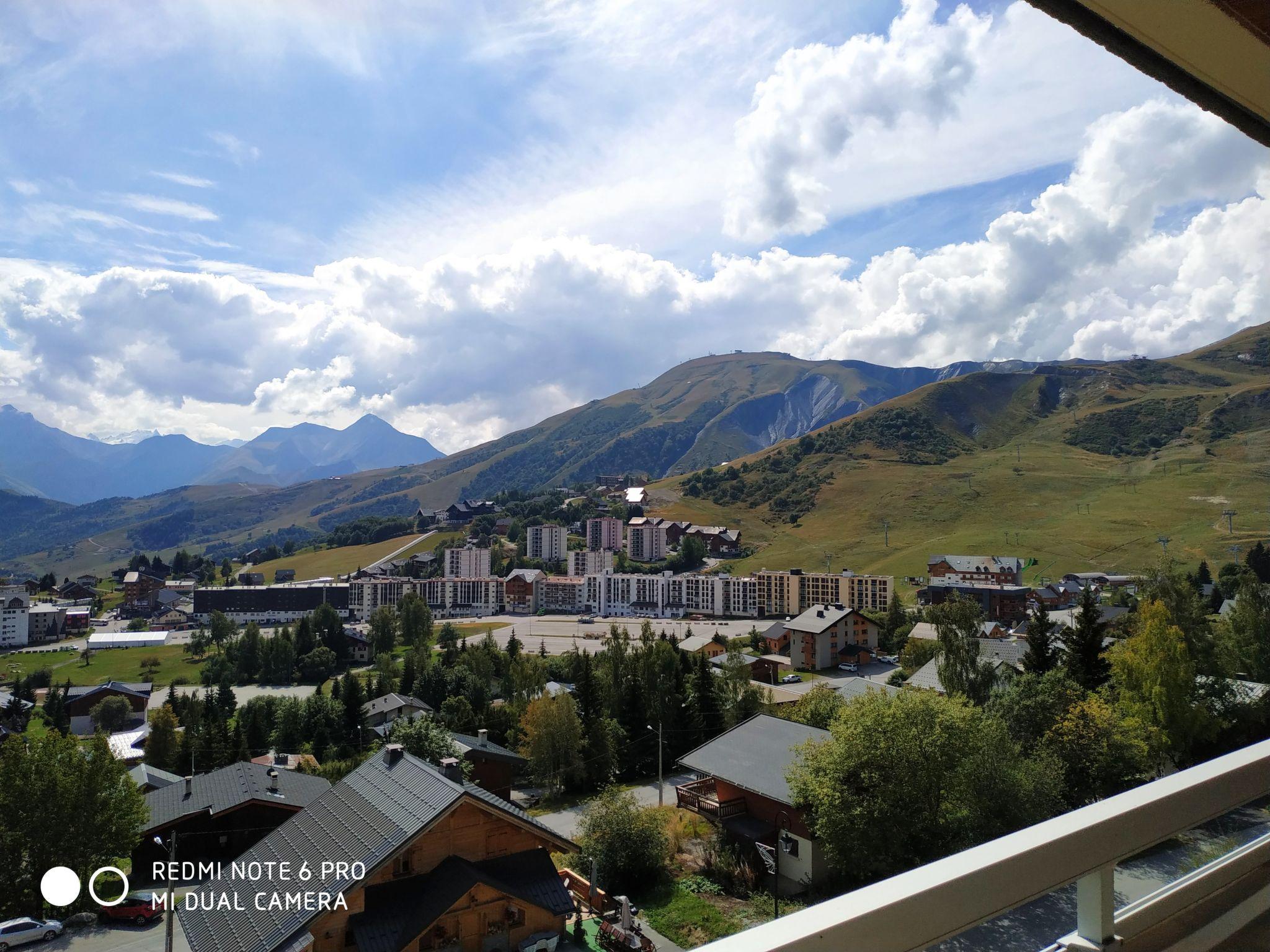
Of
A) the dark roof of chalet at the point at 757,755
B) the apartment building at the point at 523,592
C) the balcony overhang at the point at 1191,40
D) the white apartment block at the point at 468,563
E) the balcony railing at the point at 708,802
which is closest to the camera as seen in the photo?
the balcony overhang at the point at 1191,40

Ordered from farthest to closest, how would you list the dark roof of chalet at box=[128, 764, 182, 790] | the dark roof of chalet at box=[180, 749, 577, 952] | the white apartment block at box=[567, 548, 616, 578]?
the white apartment block at box=[567, 548, 616, 578], the dark roof of chalet at box=[128, 764, 182, 790], the dark roof of chalet at box=[180, 749, 577, 952]

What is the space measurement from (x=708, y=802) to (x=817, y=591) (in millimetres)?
45934

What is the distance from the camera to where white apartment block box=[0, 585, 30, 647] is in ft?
209

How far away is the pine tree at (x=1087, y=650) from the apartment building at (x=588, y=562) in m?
64.7

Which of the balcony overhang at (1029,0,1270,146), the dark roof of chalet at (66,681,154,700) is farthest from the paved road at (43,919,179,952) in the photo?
the dark roof of chalet at (66,681,154,700)

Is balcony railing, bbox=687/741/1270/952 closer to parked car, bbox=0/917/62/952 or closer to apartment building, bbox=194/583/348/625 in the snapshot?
Answer: parked car, bbox=0/917/62/952

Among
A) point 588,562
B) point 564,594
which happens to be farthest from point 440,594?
point 588,562

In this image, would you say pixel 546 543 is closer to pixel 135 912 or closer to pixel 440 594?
pixel 440 594

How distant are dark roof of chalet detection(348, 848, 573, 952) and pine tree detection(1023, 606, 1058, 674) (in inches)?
473

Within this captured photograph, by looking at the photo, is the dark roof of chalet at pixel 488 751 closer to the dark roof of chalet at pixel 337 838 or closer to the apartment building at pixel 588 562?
the dark roof of chalet at pixel 337 838

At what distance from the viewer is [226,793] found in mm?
13766

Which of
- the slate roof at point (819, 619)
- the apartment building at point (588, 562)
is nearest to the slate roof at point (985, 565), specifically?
the slate roof at point (819, 619)

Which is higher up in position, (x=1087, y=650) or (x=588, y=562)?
(x=1087, y=650)

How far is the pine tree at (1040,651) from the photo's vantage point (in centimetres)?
1585
